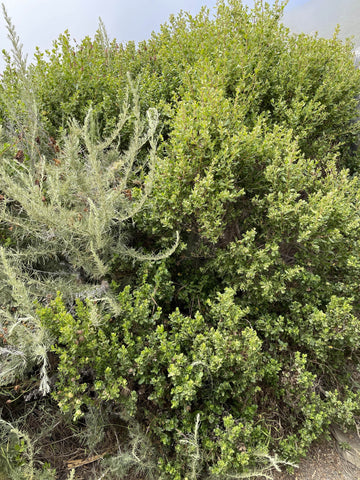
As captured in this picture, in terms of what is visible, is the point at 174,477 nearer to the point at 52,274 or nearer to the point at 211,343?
the point at 211,343

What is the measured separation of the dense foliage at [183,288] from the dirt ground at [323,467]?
17cm

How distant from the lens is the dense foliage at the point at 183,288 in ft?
Answer: 6.10

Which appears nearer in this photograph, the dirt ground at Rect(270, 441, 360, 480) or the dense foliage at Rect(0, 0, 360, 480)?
the dense foliage at Rect(0, 0, 360, 480)

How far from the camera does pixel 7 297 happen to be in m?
2.08

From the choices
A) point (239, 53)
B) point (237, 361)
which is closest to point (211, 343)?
point (237, 361)

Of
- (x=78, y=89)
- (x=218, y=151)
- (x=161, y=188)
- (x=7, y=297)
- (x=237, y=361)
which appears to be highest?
(x=78, y=89)

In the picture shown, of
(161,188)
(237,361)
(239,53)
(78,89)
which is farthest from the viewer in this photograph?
(78,89)

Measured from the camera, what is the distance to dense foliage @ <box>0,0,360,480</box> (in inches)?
73.2

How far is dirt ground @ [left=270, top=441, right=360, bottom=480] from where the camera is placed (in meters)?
2.15

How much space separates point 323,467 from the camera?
2.23 m

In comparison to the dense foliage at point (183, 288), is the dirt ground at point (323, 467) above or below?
below

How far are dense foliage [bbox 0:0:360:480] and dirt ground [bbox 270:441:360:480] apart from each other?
0.17 m

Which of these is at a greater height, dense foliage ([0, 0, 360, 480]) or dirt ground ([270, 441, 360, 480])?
dense foliage ([0, 0, 360, 480])

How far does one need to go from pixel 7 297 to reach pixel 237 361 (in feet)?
5.39
